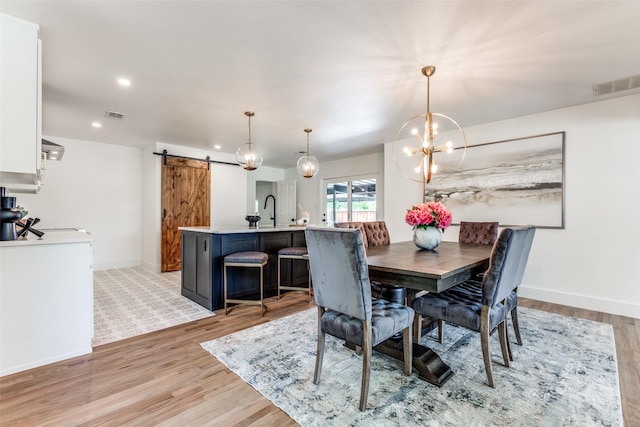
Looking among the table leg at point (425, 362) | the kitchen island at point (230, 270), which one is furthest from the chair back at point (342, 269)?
the kitchen island at point (230, 270)

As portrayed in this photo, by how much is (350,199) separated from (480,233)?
373cm

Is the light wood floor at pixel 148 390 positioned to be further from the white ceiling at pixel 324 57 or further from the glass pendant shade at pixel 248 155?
the white ceiling at pixel 324 57

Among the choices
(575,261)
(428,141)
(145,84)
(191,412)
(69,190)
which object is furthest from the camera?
(69,190)

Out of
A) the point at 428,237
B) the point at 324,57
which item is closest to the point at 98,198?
the point at 324,57

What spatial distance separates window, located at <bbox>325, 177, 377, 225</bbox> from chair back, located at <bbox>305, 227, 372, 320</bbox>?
453cm

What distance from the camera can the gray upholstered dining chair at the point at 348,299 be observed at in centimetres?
167

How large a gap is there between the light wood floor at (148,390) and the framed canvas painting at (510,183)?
1.74 metres

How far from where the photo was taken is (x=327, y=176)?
7363mm

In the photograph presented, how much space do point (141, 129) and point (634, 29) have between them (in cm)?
568

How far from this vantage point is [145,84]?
9.73 ft

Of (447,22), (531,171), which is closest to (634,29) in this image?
(447,22)

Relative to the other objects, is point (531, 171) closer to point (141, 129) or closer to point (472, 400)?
point (472, 400)

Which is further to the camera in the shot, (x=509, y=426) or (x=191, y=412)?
(x=191, y=412)

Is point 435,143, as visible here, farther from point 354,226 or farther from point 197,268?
point 197,268
